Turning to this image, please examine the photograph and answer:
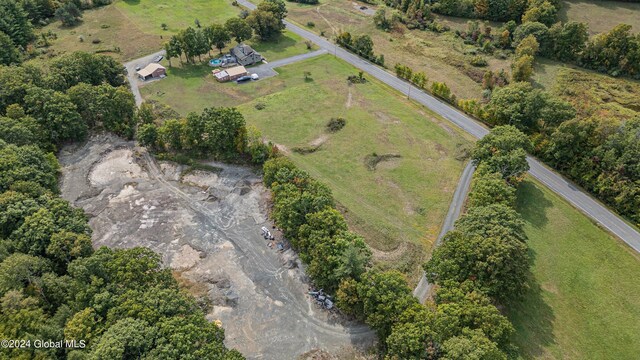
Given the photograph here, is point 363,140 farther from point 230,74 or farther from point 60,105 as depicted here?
point 60,105

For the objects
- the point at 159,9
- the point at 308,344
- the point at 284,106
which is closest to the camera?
the point at 308,344

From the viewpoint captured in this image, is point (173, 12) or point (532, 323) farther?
point (173, 12)

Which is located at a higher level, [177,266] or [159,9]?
[159,9]

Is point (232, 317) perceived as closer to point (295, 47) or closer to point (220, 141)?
point (220, 141)

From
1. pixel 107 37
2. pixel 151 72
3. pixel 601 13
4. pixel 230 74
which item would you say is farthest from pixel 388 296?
pixel 601 13

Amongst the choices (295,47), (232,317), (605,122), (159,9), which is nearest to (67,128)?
(232,317)

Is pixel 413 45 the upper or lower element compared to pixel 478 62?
lower
